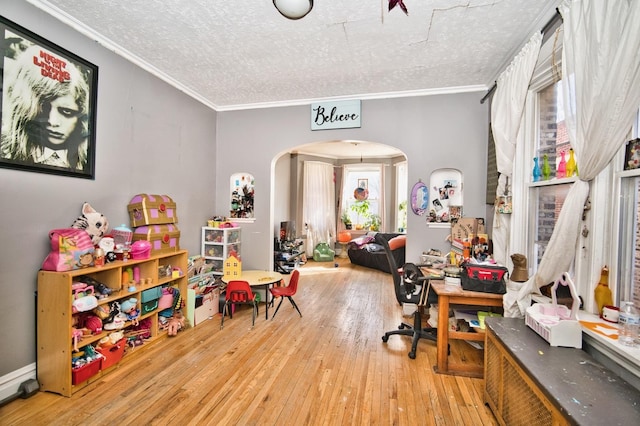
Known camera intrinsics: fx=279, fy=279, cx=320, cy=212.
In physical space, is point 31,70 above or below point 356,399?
above

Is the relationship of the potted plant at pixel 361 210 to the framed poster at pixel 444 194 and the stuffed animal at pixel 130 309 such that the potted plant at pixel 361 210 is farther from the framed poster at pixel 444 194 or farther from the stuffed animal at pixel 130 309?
the stuffed animal at pixel 130 309

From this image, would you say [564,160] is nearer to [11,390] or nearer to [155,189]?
[155,189]

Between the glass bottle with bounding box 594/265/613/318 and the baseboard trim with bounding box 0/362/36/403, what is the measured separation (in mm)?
3835

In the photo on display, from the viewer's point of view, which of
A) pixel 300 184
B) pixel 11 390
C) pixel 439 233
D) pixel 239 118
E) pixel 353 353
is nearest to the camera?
pixel 11 390

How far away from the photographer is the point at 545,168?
226 centimetres

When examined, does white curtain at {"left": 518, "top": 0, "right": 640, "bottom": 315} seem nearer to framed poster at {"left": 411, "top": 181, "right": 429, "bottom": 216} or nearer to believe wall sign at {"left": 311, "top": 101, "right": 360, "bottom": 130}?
framed poster at {"left": 411, "top": 181, "right": 429, "bottom": 216}

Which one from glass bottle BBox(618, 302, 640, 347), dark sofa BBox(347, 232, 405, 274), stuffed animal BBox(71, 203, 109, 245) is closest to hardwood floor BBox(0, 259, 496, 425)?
glass bottle BBox(618, 302, 640, 347)

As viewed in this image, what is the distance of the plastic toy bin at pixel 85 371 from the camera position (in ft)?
6.57

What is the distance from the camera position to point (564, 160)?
2016mm

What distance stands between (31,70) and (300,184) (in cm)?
561

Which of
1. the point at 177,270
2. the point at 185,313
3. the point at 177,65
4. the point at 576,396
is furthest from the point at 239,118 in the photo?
the point at 576,396

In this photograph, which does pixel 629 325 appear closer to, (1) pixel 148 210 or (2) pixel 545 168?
(2) pixel 545 168

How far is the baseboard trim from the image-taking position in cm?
191

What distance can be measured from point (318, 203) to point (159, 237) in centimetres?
508
